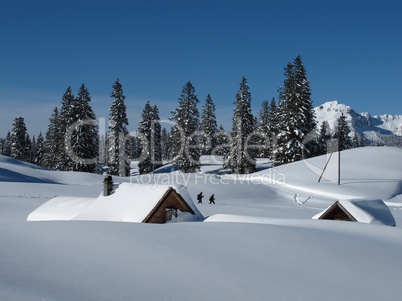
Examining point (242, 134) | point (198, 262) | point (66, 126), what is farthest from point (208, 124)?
point (198, 262)

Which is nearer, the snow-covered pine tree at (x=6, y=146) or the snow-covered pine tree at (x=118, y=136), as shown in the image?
the snow-covered pine tree at (x=118, y=136)

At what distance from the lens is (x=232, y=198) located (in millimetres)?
37562

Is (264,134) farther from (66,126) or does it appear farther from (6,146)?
(6,146)

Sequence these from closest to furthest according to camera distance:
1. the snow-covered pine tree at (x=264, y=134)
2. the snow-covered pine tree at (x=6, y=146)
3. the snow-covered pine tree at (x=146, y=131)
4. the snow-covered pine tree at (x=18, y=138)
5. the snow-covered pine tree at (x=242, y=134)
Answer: the snow-covered pine tree at (x=242, y=134)
the snow-covered pine tree at (x=146, y=131)
the snow-covered pine tree at (x=18, y=138)
the snow-covered pine tree at (x=264, y=134)
the snow-covered pine tree at (x=6, y=146)

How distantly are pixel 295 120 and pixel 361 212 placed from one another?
118 feet

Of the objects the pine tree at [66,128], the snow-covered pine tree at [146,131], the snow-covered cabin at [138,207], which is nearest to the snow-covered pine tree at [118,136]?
the pine tree at [66,128]

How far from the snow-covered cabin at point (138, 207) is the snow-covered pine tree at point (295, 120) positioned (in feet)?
121

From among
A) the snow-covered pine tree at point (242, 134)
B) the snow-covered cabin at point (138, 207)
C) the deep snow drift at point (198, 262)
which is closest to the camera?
the deep snow drift at point (198, 262)

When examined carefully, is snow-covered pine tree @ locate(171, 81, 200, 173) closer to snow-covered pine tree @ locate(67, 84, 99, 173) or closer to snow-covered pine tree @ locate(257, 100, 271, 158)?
snow-covered pine tree @ locate(67, 84, 99, 173)

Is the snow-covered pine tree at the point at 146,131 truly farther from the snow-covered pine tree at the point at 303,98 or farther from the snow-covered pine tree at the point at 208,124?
the snow-covered pine tree at the point at 303,98

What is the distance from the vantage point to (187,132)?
188 feet

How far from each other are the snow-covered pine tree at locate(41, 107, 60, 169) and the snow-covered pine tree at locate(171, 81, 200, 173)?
2157 cm

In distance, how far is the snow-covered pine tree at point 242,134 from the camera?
183 feet

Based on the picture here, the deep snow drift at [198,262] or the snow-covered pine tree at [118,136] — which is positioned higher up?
the snow-covered pine tree at [118,136]
